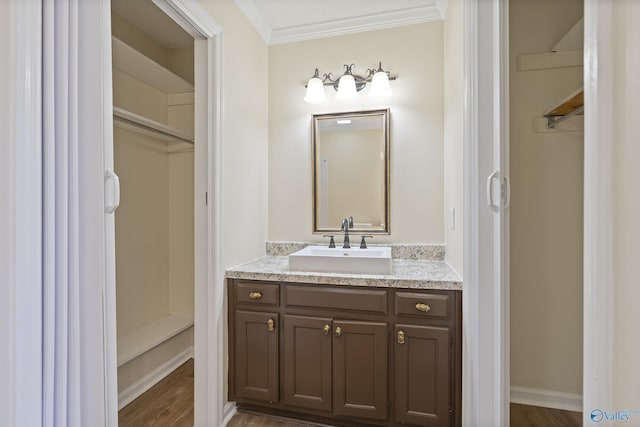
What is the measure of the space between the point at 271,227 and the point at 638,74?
7.15 ft

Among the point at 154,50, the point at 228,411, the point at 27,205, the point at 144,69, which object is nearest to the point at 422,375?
the point at 228,411

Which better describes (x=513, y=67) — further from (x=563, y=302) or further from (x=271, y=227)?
(x=271, y=227)

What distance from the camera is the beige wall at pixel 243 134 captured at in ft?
5.79

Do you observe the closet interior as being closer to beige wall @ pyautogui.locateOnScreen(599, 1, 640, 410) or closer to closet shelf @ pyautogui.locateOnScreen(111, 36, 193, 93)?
closet shelf @ pyautogui.locateOnScreen(111, 36, 193, 93)

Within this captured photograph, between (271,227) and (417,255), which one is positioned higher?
(271,227)

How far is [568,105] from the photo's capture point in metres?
1.59

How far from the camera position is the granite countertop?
1.53m

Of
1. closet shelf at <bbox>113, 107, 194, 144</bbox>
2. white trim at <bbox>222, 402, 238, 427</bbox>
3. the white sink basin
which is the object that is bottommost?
white trim at <bbox>222, 402, 238, 427</bbox>

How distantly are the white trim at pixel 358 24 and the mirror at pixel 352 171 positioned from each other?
0.59 m

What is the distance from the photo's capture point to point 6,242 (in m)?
0.65

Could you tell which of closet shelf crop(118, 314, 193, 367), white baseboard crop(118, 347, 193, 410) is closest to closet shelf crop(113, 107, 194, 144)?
closet shelf crop(118, 314, 193, 367)

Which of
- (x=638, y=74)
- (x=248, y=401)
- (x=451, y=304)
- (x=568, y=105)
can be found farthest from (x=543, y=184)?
(x=248, y=401)

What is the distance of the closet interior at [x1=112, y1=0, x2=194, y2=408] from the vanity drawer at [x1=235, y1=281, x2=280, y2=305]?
81 centimetres

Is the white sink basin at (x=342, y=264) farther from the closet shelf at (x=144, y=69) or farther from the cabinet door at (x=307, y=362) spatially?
the closet shelf at (x=144, y=69)
